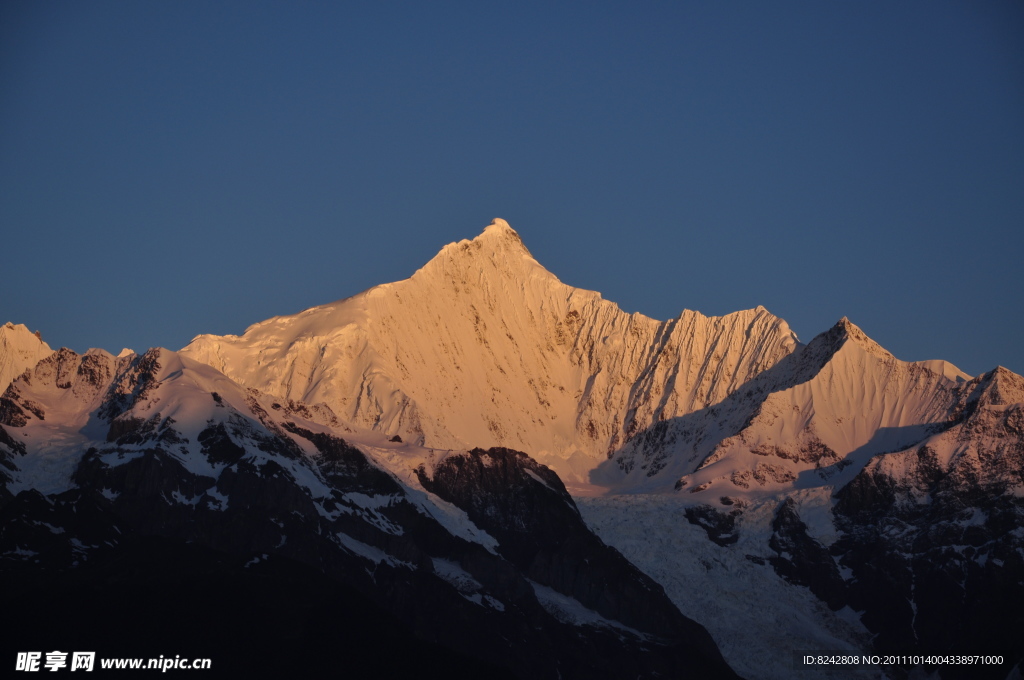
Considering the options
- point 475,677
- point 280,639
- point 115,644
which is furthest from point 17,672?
point 475,677

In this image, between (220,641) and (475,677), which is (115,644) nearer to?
(220,641)

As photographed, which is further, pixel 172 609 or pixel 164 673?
pixel 172 609

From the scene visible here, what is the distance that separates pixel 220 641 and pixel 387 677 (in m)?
15.3

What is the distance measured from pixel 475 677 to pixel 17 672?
41.7 m

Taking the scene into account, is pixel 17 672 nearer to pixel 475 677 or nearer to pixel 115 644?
pixel 115 644

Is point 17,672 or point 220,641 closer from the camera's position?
point 17,672

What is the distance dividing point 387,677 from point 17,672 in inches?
1306

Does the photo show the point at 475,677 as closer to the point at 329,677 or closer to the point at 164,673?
the point at 329,677

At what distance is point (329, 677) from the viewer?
7618 inches

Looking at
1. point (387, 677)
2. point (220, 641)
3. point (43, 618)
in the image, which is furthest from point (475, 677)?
point (43, 618)

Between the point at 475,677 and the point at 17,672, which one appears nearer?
the point at 17,672

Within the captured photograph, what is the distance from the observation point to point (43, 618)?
194 meters

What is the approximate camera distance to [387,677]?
195 metres

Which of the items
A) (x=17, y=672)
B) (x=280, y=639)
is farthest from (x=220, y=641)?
(x=17, y=672)
